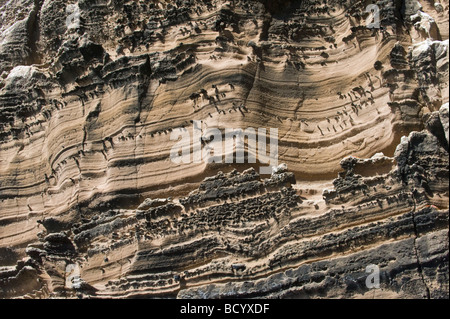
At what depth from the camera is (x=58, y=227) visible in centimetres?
1035

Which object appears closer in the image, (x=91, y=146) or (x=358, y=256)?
(x=358, y=256)

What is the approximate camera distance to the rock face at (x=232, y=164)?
8117 mm

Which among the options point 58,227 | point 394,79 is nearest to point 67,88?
point 58,227

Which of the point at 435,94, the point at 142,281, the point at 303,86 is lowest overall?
the point at 142,281

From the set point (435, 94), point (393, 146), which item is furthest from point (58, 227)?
point (435, 94)

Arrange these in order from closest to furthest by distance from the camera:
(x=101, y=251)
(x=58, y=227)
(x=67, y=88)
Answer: (x=101, y=251) < (x=58, y=227) < (x=67, y=88)

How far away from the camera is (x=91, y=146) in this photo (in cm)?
1045

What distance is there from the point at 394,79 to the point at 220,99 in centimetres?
253

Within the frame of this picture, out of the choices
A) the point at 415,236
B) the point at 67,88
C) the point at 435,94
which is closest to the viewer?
the point at 415,236

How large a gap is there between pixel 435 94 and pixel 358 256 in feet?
8.31

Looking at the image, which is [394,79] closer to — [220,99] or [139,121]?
[220,99]

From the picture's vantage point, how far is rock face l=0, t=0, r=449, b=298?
8.12 m

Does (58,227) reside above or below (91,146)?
below

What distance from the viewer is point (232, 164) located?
9.16 m
